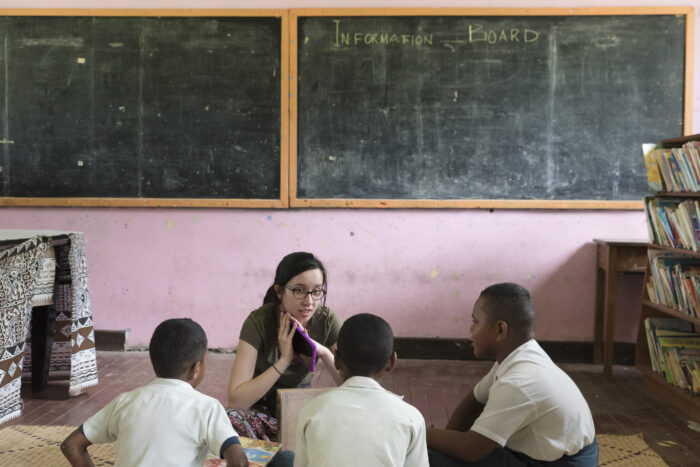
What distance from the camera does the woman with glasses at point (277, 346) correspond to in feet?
6.82

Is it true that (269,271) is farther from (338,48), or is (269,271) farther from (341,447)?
(341,447)

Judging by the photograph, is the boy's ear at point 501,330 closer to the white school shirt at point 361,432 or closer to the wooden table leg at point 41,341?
the white school shirt at point 361,432

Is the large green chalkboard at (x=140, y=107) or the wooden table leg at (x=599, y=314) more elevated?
the large green chalkboard at (x=140, y=107)

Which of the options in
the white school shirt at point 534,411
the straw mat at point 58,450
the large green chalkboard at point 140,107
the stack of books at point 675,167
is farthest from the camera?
the large green chalkboard at point 140,107

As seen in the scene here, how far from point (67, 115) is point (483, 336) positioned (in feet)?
11.8

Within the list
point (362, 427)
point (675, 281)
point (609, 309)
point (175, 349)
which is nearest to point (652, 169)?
point (675, 281)

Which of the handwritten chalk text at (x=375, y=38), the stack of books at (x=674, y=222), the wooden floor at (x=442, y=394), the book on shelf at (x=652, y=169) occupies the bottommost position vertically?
the wooden floor at (x=442, y=394)

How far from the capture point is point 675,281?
3.54m

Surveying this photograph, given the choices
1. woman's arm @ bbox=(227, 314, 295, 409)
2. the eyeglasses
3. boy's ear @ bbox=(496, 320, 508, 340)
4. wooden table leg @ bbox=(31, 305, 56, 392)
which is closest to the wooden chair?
woman's arm @ bbox=(227, 314, 295, 409)

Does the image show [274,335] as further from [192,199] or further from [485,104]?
[485,104]

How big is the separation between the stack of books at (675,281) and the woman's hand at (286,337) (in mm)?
2210

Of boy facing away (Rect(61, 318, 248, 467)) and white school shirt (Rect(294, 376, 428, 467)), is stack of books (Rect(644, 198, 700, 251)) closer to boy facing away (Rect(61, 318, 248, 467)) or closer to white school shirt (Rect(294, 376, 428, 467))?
white school shirt (Rect(294, 376, 428, 467))

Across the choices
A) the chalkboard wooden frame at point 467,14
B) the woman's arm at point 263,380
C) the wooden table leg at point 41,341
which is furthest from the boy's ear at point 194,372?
the chalkboard wooden frame at point 467,14

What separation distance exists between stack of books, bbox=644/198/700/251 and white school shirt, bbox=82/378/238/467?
2705 mm
